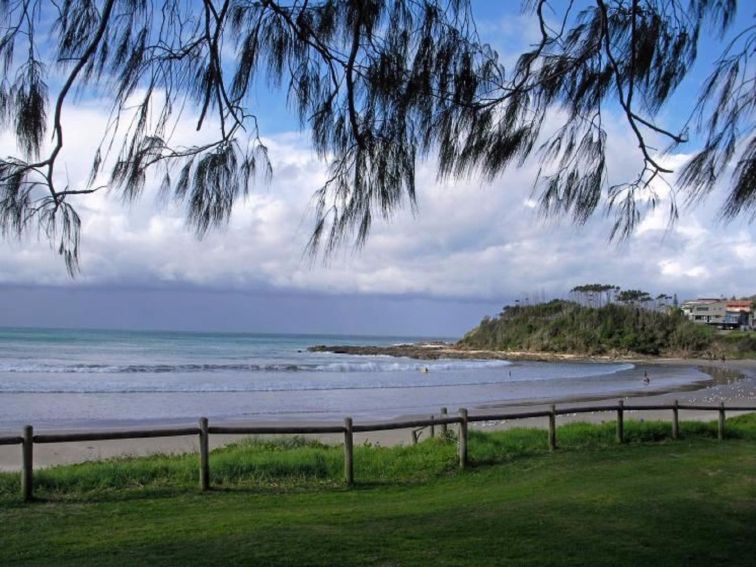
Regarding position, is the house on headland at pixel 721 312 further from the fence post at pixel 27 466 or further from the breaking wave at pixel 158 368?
the fence post at pixel 27 466

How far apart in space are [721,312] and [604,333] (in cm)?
2917

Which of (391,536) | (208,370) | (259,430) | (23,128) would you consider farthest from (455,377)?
(23,128)

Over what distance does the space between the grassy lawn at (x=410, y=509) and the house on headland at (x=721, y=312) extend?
94312 mm

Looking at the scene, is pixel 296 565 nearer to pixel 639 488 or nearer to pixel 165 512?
pixel 165 512

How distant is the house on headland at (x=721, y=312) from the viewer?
3799 inches

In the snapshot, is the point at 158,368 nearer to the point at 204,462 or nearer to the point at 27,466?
the point at 204,462

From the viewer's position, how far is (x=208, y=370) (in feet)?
135

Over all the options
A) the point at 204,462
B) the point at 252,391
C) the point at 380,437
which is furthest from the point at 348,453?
the point at 252,391

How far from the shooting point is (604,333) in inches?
3376

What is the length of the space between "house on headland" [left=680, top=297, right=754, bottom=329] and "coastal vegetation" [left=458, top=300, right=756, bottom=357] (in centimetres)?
1243

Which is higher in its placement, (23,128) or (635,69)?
(635,69)

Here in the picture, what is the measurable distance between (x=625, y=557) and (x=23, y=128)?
4731 millimetres

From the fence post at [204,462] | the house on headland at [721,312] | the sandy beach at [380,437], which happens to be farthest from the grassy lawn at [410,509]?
the house on headland at [721,312]

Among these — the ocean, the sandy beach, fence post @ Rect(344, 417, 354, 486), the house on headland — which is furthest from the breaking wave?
the house on headland
